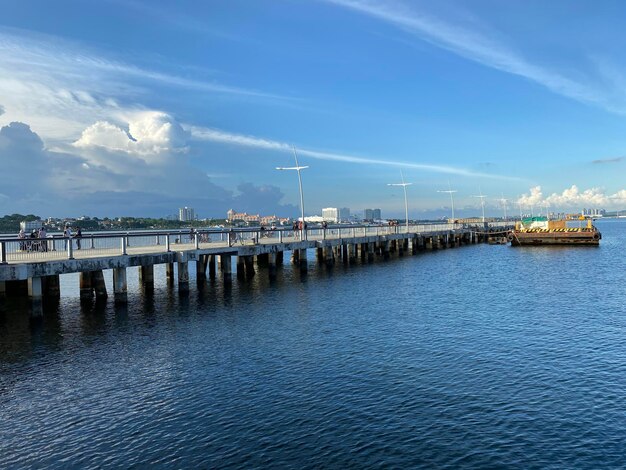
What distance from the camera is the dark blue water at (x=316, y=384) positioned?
→ 11.9 m

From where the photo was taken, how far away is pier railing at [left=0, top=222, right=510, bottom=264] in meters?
28.0

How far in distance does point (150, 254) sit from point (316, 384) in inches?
774

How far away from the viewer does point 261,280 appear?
143 feet

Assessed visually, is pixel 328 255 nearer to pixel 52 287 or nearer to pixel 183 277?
pixel 183 277

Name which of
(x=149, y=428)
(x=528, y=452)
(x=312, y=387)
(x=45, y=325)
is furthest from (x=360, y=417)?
(x=45, y=325)

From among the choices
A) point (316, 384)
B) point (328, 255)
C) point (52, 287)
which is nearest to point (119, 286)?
point (52, 287)

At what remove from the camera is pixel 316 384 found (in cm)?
1648

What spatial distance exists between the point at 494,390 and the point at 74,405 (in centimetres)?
1324

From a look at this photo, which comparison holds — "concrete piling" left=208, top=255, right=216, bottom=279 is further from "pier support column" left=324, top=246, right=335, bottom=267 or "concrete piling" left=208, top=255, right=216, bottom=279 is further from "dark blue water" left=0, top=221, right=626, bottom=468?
"pier support column" left=324, top=246, right=335, bottom=267

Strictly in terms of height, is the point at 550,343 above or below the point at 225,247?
below

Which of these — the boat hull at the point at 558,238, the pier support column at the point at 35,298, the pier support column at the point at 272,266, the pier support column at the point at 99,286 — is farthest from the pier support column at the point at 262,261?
the boat hull at the point at 558,238

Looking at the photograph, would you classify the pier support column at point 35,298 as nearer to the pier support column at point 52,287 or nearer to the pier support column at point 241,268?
the pier support column at point 52,287

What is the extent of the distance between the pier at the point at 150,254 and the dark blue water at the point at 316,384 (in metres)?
2.74

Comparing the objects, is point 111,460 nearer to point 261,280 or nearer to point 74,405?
point 74,405
